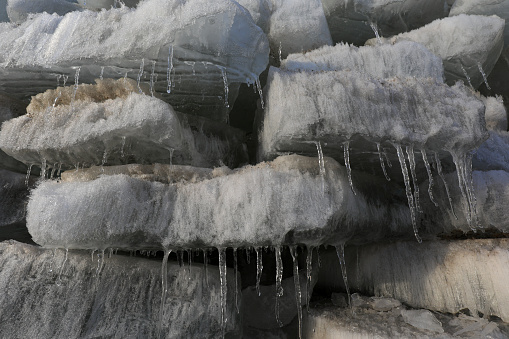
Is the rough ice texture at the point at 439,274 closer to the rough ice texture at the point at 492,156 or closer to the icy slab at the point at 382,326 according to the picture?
the icy slab at the point at 382,326

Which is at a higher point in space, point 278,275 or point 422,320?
point 278,275

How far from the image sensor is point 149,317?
7.25ft

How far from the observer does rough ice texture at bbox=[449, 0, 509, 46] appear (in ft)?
12.3

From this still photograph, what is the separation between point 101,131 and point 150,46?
2.33 feet

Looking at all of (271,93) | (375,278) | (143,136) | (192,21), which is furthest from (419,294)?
(192,21)

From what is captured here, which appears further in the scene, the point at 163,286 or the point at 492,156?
the point at 492,156

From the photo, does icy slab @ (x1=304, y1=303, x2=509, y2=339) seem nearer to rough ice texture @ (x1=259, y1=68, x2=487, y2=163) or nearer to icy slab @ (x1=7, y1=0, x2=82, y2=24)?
rough ice texture @ (x1=259, y1=68, x2=487, y2=163)

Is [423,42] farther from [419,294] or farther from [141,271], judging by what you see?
[141,271]

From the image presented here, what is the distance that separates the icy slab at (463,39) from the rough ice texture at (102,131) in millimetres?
2501

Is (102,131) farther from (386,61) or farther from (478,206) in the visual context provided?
(478,206)


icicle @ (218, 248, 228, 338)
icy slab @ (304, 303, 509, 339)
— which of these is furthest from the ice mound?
icy slab @ (304, 303, 509, 339)

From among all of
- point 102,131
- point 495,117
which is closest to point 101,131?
point 102,131

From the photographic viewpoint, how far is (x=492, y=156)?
324 centimetres

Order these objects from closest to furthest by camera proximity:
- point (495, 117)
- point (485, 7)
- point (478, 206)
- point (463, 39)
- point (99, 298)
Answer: point (99, 298), point (478, 206), point (463, 39), point (495, 117), point (485, 7)
